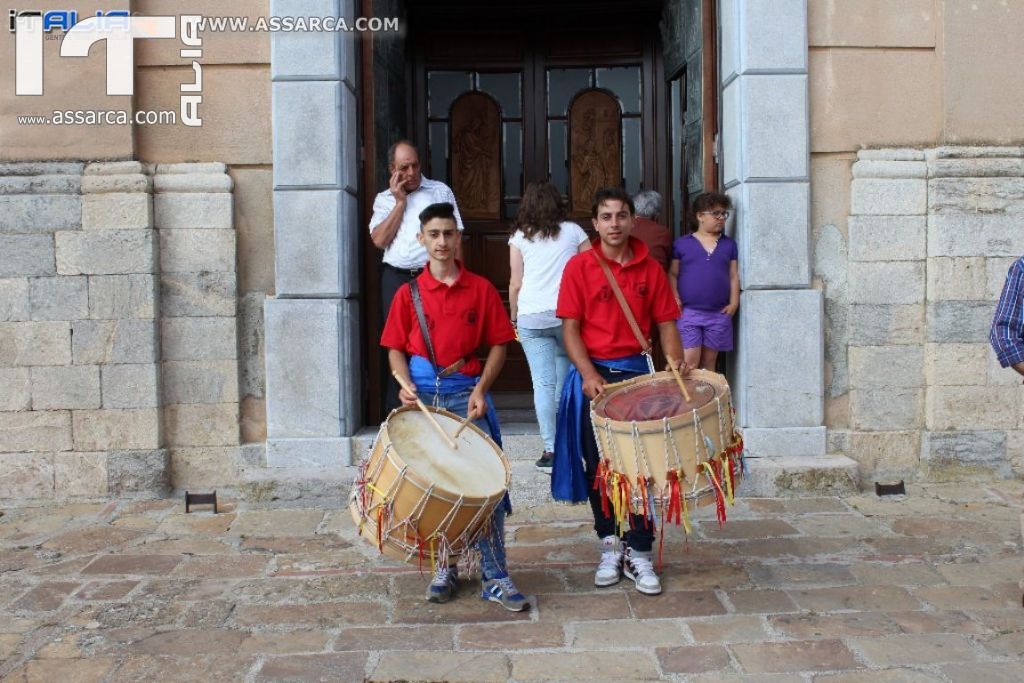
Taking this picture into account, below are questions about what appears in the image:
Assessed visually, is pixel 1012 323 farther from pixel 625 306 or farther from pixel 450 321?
pixel 450 321

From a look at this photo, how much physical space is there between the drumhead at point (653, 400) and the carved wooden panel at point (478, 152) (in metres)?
4.34

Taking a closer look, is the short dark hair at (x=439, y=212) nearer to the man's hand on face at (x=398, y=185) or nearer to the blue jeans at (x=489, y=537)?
the blue jeans at (x=489, y=537)

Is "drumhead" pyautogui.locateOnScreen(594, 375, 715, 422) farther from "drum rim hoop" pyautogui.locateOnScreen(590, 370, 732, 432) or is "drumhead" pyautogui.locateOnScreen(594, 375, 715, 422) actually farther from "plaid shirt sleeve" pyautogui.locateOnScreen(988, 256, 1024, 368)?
"plaid shirt sleeve" pyautogui.locateOnScreen(988, 256, 1024, 368)

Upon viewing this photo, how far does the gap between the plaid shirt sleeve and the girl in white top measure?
242 centimetres

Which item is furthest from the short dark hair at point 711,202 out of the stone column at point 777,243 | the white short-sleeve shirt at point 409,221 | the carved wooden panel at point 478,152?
the carved wooden panel at point 478,152

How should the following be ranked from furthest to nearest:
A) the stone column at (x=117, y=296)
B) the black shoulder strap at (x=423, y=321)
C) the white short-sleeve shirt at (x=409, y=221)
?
the stone column at (x=117, y=296) → the white short-sleeve shirt at (x=409, y=221) → the black shoulder strap at (x=423, y=321)

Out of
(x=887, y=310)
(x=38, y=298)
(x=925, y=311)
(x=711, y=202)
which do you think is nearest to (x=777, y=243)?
(x=711, y=202)

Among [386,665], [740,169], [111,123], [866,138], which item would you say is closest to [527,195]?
[740,169]

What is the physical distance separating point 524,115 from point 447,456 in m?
4.85

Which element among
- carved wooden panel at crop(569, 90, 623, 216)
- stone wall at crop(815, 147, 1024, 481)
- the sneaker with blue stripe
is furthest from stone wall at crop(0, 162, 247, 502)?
stone wall at crop(815, 147, 1024, 481)

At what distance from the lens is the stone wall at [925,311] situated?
646cm

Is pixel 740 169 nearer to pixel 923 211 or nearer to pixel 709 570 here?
pixel 923 211

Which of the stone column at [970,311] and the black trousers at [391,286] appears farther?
the stone column at [970,311]

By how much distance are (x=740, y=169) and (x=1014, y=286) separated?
251cm
